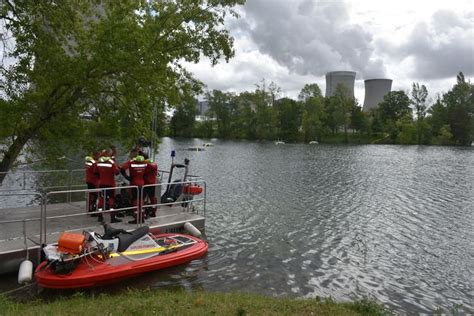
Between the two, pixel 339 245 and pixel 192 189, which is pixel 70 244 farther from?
pixel 339 245

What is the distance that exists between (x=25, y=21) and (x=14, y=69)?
168 cm

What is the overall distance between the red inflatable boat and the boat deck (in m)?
0.83

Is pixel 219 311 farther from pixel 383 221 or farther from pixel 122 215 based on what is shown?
pixel 383 221

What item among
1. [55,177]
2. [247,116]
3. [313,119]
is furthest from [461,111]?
[55,177]

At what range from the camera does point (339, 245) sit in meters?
14.7

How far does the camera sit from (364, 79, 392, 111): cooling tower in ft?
445

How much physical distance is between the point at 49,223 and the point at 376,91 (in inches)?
5455

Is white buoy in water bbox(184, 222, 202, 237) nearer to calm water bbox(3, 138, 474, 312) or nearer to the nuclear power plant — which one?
calm water bbox(3, 138, 474, 312)

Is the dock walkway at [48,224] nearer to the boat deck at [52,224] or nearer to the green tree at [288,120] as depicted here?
the boat deck at [52,224]

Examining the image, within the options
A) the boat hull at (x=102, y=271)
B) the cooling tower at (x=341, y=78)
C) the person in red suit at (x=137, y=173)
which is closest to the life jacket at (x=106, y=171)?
the person in red suit at (x=137, y=173)

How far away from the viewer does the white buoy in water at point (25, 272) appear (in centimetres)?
855

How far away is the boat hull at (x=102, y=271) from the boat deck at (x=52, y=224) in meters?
0.85

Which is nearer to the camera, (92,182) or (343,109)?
(92,182)

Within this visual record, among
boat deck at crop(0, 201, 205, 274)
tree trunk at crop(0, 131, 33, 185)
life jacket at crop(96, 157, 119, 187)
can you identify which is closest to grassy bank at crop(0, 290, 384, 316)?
boat deck at crop(0, 201, 205, 274)
